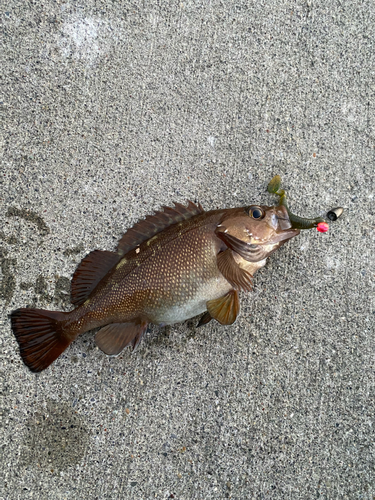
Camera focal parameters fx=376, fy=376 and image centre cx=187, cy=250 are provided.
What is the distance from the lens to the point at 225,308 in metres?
2.38

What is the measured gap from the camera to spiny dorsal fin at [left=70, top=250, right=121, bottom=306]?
2529 millimetres

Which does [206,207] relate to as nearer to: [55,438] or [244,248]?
[244,248]

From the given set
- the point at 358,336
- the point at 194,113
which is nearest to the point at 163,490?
the point at 358,336

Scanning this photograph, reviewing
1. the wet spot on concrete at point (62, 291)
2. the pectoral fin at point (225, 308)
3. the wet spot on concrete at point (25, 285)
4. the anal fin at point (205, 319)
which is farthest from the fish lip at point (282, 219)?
the wet spot on concrete at point (25, 285)

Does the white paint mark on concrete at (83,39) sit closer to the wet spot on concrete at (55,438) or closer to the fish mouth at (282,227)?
the fish mouth at (282,227)

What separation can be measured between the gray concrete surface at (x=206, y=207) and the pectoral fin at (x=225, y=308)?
0.40m

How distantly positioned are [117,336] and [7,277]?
0.97m

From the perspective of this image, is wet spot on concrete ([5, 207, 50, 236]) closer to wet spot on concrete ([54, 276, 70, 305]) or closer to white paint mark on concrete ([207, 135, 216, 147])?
wet spot on concrete ([54, 276, 70, 305])

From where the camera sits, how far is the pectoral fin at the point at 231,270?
92.7 inches

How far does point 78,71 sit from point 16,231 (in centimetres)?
133

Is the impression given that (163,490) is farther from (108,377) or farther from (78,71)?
(78,71)

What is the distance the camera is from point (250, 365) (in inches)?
107

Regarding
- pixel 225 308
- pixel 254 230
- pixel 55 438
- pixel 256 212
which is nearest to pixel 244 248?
pixel 254 230

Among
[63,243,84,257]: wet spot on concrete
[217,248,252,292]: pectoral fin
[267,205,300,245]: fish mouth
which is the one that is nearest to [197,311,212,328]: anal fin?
[217,248,252,292]: pectoral fin
